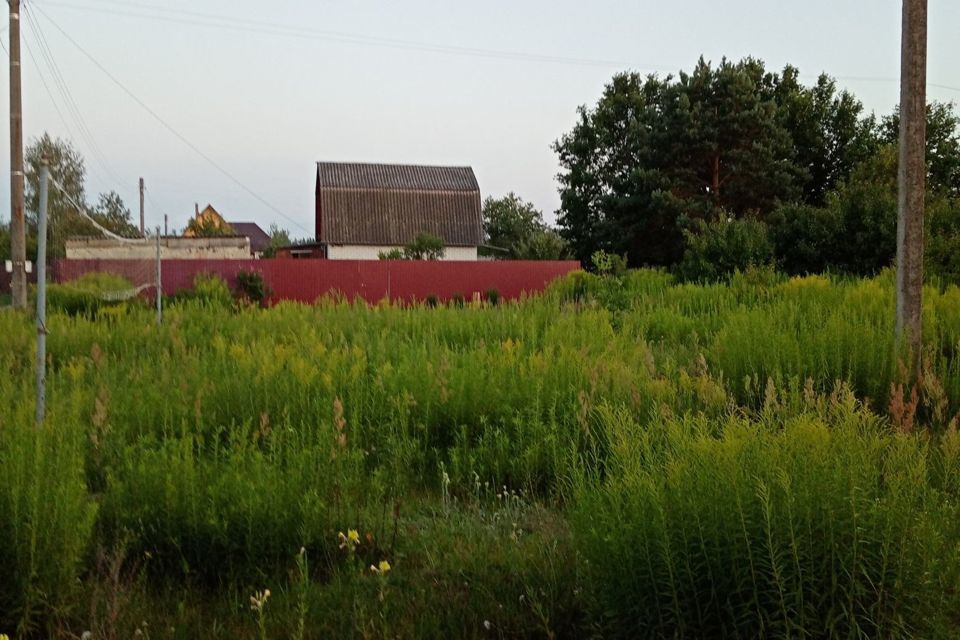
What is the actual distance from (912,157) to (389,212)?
30960mm

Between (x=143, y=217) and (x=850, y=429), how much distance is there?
4193 centimetres

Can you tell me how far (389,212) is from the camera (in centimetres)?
3625

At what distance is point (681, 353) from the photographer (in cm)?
722

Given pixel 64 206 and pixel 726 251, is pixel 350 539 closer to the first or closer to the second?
pixel 726 251

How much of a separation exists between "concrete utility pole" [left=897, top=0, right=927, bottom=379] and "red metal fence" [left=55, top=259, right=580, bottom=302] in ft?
48.9

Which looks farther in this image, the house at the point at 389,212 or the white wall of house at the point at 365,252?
the house at the point at 389,212

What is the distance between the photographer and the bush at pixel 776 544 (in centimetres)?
225

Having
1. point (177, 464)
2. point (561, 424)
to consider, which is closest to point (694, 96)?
point (561, 424)

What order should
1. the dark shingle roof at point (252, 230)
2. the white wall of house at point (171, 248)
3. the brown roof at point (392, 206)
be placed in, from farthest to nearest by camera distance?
the dark shingle roof at point (252, 230) < the brown roof at point (392, 206) < the white wall of house at point (171, 248)

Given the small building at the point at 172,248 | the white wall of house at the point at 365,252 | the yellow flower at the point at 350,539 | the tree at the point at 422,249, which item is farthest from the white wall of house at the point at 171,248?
the yellow flower at the point at 350,539

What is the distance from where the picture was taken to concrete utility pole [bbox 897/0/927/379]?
631 cm

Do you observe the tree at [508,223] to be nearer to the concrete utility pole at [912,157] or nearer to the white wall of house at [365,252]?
the white wall of house at [365,252]

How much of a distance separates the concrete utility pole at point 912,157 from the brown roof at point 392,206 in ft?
96.2

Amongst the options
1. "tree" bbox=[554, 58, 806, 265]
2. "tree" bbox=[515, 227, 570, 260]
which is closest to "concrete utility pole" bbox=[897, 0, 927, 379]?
"tree" bbox=[554, 58, 806, 265]
